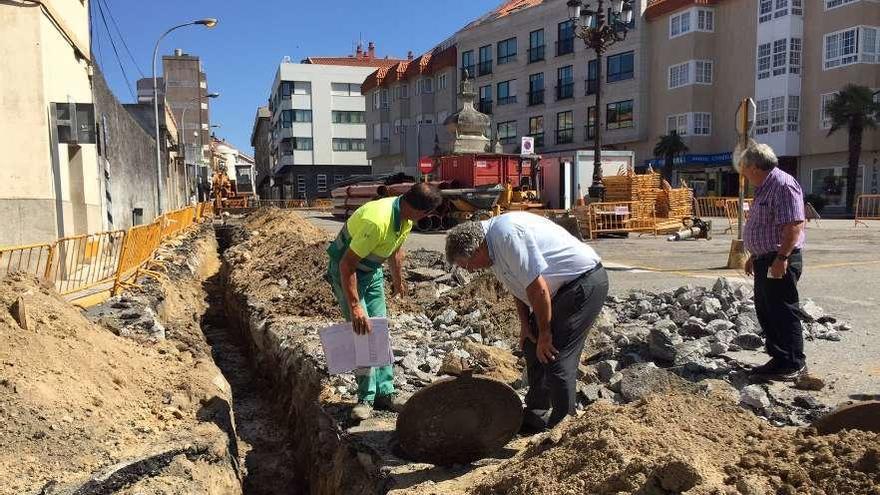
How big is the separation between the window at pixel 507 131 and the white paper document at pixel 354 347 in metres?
41.3

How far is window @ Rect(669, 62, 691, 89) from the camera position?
34156 mm

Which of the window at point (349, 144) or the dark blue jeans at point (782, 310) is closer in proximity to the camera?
the dark blue jeans at point (782, 310)

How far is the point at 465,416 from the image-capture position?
11.3ft

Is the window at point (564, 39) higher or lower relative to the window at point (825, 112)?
higher

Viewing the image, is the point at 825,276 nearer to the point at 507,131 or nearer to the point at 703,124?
the point at 703,124

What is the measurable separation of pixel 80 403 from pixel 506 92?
4349 cm

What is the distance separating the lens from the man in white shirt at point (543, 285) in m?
3.21

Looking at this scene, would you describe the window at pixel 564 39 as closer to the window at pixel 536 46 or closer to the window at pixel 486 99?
the window at pixel 536 46

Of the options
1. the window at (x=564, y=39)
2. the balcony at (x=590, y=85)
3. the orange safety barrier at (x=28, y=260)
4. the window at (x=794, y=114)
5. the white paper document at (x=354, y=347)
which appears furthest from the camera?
the window at (x=564, y=39)

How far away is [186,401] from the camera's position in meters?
4.75

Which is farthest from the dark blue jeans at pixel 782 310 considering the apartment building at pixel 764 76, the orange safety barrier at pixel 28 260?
the apartment building at pixel 764 76

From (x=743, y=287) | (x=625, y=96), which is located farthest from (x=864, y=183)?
(x=743, y=287)

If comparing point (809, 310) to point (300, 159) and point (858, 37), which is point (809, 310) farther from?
point (300, 159)

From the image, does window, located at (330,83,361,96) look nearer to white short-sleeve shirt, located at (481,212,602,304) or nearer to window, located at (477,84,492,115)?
window, located at (477,84,492,115)
